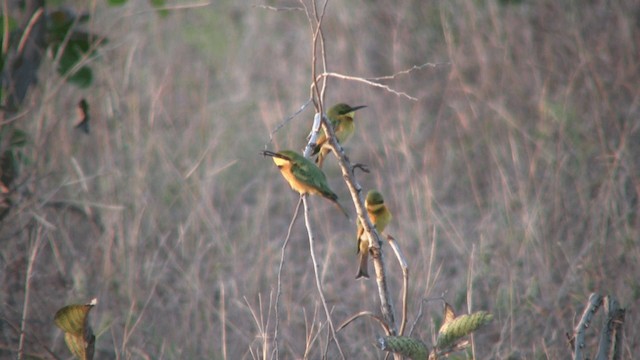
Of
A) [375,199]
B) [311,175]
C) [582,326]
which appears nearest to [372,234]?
[311,175]

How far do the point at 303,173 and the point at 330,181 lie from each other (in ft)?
11.5

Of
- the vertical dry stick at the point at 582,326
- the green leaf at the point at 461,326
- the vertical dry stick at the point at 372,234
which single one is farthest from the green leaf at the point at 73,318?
the vertical dry stick at the point at 582,326

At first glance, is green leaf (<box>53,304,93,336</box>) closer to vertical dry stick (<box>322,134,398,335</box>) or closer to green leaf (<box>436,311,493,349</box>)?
vertical dry stick (<box>322,134,398,335</box>)

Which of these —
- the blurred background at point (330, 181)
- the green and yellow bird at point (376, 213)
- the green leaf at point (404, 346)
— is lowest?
the blurred background at point (330, 181)

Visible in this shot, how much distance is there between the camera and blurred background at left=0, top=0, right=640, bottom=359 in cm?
401

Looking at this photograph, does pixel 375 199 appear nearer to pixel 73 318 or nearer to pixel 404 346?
pixel 404 346

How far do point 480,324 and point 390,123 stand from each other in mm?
3999

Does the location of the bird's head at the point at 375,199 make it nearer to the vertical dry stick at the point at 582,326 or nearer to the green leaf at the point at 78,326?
the vertical dry stick at the point at 582,326

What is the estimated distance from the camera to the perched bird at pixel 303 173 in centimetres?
259

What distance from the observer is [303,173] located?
2.77 m

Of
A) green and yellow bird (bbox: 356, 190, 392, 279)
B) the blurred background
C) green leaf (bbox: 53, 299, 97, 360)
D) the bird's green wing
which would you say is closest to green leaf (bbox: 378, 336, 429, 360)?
the blurred background

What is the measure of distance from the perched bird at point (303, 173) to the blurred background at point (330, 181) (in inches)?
16.4

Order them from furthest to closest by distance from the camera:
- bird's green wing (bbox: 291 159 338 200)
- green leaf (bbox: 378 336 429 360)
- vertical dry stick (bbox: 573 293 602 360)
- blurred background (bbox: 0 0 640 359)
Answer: blurred background (bbox: 0 0 640 359) → bird's green wing (bbox: 291 159 338 200) → vertical dry stick (bbox: 573 293 602 360) → green leaf (bbox: 378 336 429 360)

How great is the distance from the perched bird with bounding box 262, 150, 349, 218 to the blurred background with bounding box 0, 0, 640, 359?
42 centimetres
